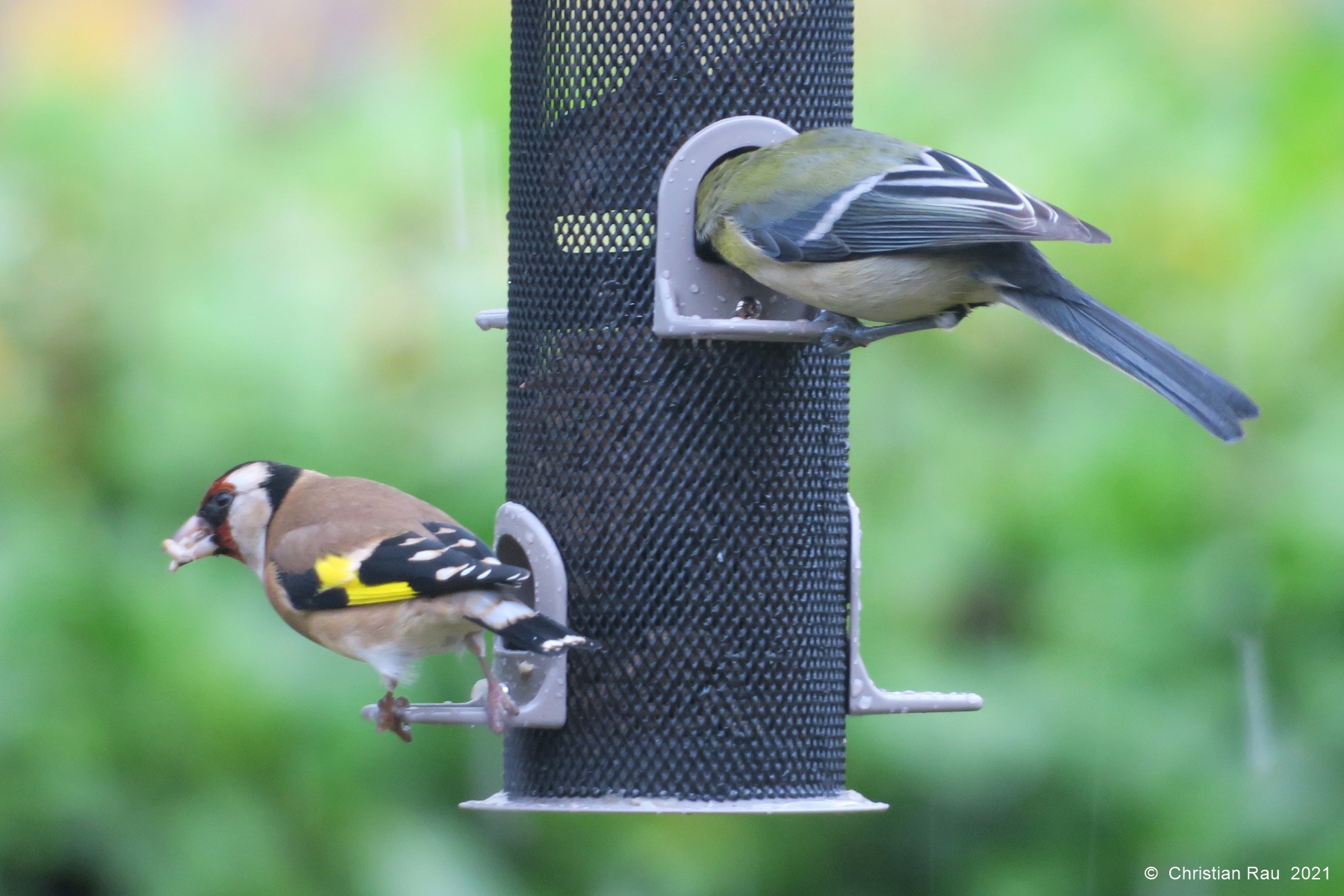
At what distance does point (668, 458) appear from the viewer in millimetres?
6020

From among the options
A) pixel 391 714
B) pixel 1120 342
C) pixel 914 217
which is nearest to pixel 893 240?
pixel 914 217

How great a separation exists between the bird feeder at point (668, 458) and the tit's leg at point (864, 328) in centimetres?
6

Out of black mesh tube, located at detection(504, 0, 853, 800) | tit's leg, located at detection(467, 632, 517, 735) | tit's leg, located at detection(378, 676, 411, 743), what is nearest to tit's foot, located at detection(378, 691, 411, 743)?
tit's leg, located at detection(378, 676, 411, 743)

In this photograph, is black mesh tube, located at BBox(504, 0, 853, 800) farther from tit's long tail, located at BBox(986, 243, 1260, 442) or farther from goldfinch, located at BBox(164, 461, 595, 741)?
tit's long tail, located at BBox(986, 243, 1260, 442)

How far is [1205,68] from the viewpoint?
28.4 ft

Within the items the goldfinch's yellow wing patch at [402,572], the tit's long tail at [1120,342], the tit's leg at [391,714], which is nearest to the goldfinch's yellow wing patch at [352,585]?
the goldfinch's yellow wing patch at [402,572]

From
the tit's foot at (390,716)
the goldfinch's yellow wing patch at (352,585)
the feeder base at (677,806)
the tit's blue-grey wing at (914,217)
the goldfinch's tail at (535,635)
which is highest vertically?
the tit's blue-grey wing at (914,217)

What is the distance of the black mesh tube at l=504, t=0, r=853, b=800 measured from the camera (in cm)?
598

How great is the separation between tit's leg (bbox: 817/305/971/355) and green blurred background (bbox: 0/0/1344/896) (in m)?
1.67

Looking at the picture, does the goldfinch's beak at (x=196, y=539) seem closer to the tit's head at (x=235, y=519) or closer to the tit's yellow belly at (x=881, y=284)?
the tit's head at (x=235, y=519)

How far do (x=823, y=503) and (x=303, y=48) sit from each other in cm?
412

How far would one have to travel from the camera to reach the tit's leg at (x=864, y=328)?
18.9 ft

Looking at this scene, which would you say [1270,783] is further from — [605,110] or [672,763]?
[605,110]

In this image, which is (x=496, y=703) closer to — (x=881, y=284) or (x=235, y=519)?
(x=235, y=519)
